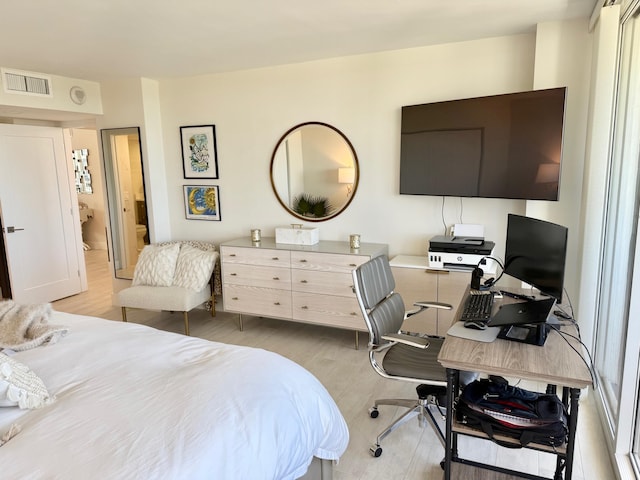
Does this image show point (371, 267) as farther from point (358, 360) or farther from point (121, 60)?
point (121, 60)

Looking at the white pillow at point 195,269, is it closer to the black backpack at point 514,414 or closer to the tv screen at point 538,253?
the tv screen at point 538,253

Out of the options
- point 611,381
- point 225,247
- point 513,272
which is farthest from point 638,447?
point 225,247

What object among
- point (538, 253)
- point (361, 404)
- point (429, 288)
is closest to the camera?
point (538, 253)

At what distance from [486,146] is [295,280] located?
1.86 m

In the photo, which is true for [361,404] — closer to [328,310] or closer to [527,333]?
[328,310]

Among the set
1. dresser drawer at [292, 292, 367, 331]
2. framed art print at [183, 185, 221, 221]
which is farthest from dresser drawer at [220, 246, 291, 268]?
framed art print at [183, 185, 221, 221]

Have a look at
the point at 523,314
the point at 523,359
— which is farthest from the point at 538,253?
the point at 523,359

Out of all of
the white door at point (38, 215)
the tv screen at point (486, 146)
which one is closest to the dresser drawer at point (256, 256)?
the tv screen at point (486, 146)

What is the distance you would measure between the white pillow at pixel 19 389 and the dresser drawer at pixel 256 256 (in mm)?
2298

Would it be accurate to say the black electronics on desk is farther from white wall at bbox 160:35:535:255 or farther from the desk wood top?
white wall at bbox 160:35:535:255

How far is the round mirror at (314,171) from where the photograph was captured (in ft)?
12.8

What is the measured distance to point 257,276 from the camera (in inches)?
156

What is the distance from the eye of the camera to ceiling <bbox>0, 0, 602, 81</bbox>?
2.56 metres

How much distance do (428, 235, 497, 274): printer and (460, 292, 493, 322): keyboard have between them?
819 millimetres
